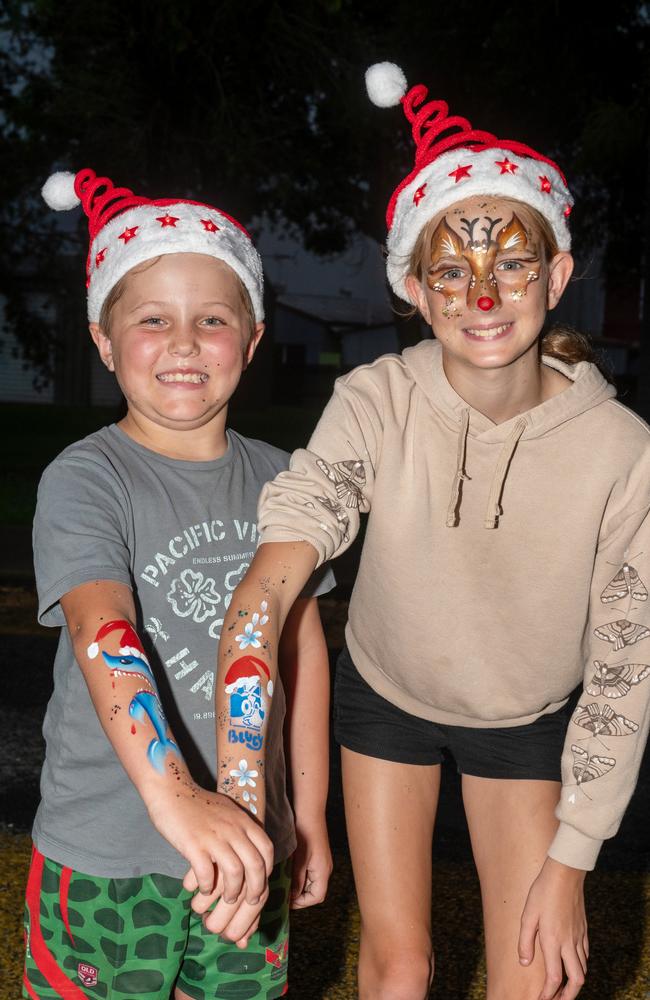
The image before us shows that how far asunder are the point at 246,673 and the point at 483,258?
1.04m

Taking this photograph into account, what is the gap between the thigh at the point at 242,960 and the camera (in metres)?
2.41

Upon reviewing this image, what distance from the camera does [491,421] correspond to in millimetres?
2566

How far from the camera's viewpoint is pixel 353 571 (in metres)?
9.86

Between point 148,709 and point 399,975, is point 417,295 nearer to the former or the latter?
point 148,709

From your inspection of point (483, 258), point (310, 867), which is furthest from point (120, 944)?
point (483, 258)

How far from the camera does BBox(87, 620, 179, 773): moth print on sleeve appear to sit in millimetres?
1839

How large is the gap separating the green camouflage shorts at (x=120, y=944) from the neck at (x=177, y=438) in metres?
0.87

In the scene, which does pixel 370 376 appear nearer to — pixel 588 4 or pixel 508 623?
pixel 508 623

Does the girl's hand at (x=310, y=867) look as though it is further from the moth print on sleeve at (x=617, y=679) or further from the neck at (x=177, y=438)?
the neck at (x=177, y=438)

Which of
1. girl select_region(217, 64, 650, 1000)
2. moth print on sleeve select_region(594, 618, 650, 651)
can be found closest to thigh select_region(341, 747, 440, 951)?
girl select_region(217, 64, 650, 1000)

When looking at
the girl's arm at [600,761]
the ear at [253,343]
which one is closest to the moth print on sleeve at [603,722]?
the girl's arm at [600,761]

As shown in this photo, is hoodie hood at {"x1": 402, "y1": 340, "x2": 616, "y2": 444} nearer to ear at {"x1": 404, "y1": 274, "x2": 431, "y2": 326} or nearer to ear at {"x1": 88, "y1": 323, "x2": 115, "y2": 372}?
ear at {"x1": 404, "y1": 274, "x2": 431, "y2": 326}

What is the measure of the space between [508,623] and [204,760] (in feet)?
2.32

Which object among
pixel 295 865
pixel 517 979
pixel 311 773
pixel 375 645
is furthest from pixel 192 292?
pixel 517 979
